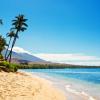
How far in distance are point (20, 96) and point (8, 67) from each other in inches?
999

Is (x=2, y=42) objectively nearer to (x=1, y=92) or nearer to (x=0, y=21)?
(x=0, y=21)

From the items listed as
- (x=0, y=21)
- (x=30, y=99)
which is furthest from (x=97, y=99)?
(x=0, y=21)

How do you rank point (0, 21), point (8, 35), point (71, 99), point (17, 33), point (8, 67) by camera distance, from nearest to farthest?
point (71, 99)
point (8, 67)
point (0, 21)
point (17, 33)
point (8, 35)

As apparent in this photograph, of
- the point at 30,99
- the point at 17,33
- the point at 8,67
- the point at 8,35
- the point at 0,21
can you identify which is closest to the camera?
the point at 30,99

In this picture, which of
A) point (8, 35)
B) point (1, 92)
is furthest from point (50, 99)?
point (8, 35)

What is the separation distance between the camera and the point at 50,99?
18203 mm

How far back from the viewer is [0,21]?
Answer: 4538 cm

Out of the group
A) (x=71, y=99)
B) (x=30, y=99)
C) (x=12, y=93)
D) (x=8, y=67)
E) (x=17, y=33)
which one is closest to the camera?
(x=30, y=99)

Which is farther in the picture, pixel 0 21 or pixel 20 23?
pixel 20 23

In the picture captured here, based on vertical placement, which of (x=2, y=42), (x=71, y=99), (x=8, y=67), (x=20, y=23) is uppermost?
(x=20, y=23)

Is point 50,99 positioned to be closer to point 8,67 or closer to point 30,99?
point 30,99

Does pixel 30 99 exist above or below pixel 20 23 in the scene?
below

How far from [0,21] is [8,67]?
8.30m

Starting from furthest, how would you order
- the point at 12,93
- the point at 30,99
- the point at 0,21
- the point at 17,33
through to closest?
the point at 17,33 < the point at 0,21 < the point at 12,93 < the point at 30,99
